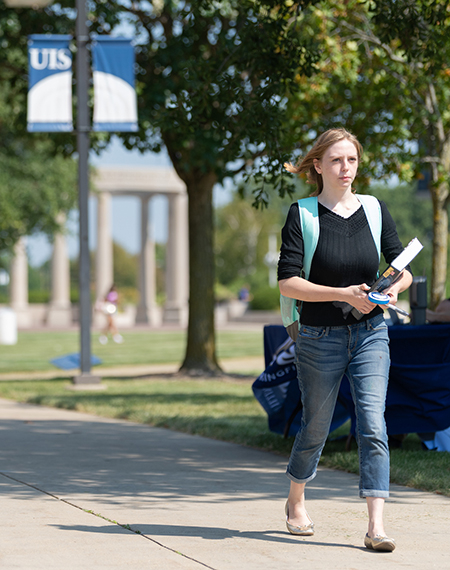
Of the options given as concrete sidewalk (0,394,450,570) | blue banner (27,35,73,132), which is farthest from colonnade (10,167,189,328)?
concrete sidewalk (0,394,450,570)

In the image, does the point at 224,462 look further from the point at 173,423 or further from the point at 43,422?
the point at 43,422

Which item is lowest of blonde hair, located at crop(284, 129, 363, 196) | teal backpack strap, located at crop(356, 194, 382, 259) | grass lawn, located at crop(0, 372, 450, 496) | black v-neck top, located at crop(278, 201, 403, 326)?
grass lawn, located at crop(0, 372, 450, 496)

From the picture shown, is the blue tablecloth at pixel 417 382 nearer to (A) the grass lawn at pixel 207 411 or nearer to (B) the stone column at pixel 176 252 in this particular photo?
(A) the grass lawn at pixel 207 411

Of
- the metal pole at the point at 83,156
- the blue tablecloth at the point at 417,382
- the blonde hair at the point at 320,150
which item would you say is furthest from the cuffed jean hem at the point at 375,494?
the metal pole at the point at 83,156

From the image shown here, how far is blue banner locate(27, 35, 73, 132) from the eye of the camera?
12.8m

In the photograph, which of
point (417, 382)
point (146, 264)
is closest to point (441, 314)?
point (417, 382)

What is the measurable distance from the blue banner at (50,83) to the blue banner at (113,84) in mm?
413

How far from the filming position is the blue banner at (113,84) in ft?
42.0

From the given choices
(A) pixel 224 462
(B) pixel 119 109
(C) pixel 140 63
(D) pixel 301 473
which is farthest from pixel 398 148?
(D) pixel 301 473

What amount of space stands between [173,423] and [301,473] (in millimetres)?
4678

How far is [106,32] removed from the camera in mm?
14836

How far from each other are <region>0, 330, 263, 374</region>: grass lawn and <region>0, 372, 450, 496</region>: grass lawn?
529 centimetres

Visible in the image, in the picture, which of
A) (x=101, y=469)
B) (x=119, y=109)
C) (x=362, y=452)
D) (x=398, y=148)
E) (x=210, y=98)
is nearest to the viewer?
(x=362, y=452)

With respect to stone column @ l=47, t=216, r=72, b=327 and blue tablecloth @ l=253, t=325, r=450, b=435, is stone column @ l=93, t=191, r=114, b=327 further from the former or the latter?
blue tablecloth @ l=253, t=325, r=450, b=435
